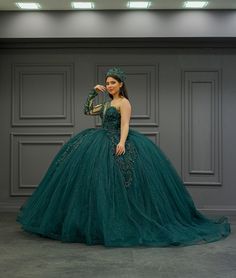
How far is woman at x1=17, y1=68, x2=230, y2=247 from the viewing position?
3129mm

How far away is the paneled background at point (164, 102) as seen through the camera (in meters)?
4.73

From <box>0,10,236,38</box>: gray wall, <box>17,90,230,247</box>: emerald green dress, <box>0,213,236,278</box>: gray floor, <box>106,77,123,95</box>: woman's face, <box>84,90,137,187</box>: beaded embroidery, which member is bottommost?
<box>0,213,236,278</box>: gray floor

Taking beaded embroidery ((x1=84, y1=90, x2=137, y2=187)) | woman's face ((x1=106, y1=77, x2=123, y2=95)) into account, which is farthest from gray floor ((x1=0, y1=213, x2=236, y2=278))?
woman's face ((x1=106, y1=77, x2=123, y2=95))

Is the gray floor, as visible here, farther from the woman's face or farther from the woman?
the woman's face

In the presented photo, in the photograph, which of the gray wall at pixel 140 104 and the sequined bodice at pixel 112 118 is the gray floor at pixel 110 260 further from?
the gray wall at pixel 140 104

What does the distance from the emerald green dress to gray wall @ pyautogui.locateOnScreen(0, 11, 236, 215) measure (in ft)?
3.66

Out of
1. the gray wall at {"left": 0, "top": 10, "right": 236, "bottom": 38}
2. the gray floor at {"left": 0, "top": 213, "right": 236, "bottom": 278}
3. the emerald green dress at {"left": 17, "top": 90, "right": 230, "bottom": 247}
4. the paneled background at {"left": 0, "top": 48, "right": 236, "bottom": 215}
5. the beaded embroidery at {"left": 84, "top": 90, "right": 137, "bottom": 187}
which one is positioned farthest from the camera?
the paneled background at {"left": 0, "top": 48, "right": 236, "bottom": 215}

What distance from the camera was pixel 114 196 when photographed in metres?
3.20

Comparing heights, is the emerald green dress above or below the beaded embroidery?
below

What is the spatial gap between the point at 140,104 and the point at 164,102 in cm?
25

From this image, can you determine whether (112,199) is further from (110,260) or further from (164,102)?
(164,102)

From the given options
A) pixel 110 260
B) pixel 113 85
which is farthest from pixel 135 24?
pixel 110 260

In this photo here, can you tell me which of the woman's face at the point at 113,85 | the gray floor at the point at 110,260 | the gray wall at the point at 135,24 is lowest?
the gray floor at the point at 110,260

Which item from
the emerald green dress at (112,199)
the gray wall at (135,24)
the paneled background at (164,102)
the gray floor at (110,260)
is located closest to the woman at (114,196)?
the emerald green dress at (112,199)
